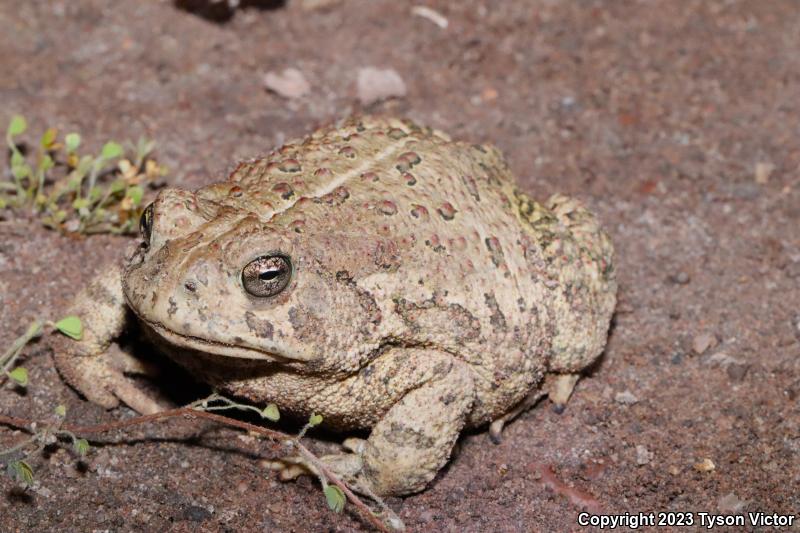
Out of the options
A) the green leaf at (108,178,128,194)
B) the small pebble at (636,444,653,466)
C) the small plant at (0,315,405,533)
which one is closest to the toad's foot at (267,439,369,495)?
the small plant at (0,315,405,533)

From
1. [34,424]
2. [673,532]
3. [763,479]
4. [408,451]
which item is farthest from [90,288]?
[763,479]

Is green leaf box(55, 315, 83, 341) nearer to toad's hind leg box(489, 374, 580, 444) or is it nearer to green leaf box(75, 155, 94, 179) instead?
green leaf box(75, 155, 94, 179)

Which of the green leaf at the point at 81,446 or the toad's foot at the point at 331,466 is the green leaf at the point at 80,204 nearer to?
the green leaf at the point at 81,446

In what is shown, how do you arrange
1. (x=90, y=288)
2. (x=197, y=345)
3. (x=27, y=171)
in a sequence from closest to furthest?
(x=197, y=345), (x=90, y=288), (x=27, y=171)

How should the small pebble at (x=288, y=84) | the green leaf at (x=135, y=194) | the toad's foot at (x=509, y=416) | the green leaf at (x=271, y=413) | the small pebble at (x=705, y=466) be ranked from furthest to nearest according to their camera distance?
the small pebble at (x=288, y=84) < the green leaf at (x=135, y=194) < the toad's foot at (x=509, y=416) < the small pebble at (x=705, y=466) < the green leaf at (x=271, y=413)

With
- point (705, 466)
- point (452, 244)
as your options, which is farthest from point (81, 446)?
point (705, 466)

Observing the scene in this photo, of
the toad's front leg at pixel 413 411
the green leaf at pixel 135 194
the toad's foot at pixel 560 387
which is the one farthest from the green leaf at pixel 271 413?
the green leaf at pixel 135 194

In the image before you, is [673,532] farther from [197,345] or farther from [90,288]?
[90,288]
